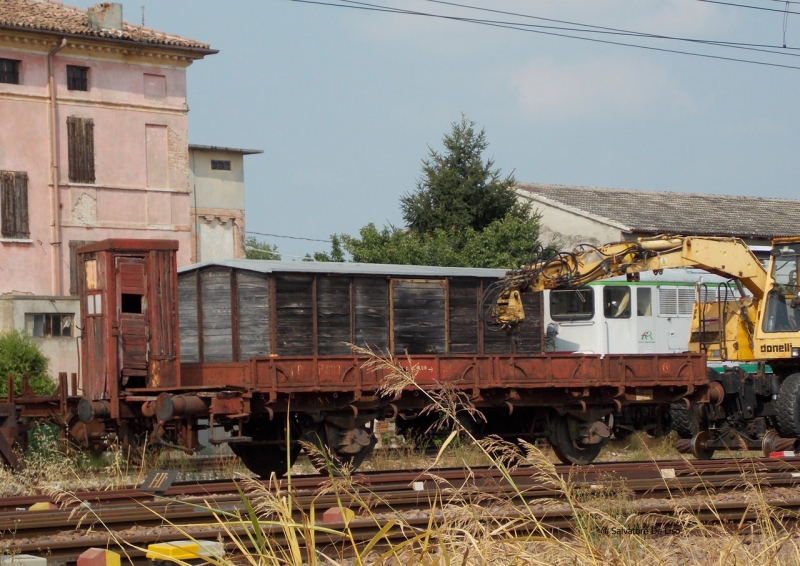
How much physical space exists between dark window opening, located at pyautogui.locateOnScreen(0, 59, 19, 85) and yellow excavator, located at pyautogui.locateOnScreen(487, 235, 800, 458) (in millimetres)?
18134

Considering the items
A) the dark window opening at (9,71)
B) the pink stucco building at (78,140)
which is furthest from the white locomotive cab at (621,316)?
the dark window opening at (9,71)

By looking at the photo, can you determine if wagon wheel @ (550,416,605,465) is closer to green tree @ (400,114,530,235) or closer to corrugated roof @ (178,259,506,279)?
corrugated roof @ (178,259,506,279)

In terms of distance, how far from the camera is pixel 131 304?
14.8 m

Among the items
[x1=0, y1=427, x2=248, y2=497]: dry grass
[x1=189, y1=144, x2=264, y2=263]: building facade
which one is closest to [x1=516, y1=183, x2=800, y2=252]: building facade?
[x1=189, y1=144, x2=264, y2=263]: building facade

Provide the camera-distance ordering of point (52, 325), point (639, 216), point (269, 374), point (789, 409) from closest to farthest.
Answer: point (269, 374), point (789, 409), point (52, 325), point (639, 216)

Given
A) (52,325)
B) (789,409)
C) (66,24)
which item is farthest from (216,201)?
(789,409)

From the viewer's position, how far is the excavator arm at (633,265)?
53.9 ft

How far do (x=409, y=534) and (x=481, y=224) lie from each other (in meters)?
29.5

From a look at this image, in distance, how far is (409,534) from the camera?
8156 mm

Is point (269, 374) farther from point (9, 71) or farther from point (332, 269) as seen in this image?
point (9, 71)

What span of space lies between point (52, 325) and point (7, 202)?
4.30 metres

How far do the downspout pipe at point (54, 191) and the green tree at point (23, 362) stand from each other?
5.28 meters

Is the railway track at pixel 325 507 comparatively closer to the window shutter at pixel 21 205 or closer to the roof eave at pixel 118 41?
the window shutter at pixel 21 205

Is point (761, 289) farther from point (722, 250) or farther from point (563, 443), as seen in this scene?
point (563, 443)
